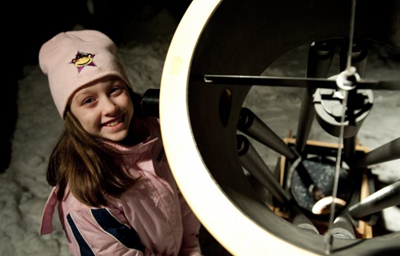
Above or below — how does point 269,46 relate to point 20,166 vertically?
above

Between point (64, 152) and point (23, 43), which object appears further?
point (23, 43)

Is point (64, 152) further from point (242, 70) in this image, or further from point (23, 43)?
point (23, 43)

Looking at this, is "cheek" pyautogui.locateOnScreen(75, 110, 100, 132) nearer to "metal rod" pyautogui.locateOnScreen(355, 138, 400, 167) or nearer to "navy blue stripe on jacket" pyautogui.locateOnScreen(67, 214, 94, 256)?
"navy blue stripe on jacket" pyautogui.locateOnScreen(67, 214, 94, 256)

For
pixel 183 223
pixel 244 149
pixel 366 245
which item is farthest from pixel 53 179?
pixel 366 245

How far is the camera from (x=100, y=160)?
96cm

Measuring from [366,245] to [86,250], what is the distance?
78cm

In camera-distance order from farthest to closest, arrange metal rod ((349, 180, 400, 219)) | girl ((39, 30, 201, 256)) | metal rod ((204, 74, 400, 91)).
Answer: girl ((39, 30, 201, 256))
metal rod ((349, 180, 400, 219))
metal rod ((204, 74, 400, 91))

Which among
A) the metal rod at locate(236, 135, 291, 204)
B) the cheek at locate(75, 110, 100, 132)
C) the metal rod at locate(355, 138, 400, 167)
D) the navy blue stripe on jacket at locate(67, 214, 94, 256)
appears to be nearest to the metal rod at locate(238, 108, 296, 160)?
the metal rod at locate(236, 135, 291, 204)

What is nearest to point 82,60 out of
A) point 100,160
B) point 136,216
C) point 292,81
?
point 100,160

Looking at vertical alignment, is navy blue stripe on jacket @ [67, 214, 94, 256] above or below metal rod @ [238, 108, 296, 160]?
below

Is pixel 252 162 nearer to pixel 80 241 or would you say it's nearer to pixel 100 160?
pixel 100 160

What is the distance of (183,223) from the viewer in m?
1.27

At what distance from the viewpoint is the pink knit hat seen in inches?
33.9

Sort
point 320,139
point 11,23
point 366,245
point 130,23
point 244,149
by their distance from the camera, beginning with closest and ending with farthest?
point 366,245 < point 244,149 < point 320,139 < point 11,23 < point 130,23
